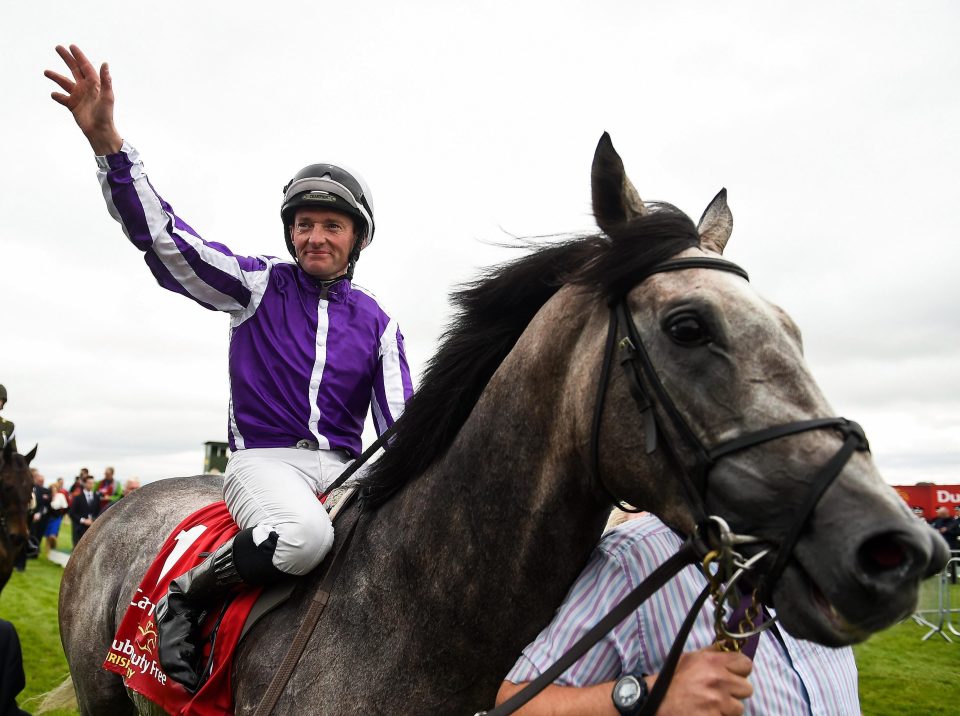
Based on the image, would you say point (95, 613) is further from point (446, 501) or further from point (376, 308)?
point (446, 501)

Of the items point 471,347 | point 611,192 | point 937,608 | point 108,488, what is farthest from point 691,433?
point 108,488

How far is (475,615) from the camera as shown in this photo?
238 cm

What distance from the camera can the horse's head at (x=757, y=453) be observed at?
1578 mm

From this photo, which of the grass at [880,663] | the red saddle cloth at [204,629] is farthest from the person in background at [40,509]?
the red saddle cloth at [204,629]

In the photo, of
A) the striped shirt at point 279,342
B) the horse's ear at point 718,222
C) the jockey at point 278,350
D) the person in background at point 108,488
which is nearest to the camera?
the horse's ear at point 718,222

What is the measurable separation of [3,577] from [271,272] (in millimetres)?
5569

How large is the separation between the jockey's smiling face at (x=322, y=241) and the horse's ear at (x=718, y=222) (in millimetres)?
1791

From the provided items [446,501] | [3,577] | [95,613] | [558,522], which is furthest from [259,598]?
[3,577]

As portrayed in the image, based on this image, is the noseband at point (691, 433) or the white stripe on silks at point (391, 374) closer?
the noseband at point (691, 433)

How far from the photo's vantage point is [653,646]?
6.72 feet

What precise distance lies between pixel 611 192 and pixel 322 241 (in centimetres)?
172

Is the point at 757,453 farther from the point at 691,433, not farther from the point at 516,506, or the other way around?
the point at 516,506

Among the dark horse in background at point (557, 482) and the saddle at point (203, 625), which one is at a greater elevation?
the dark horse in background at point (557, 482)

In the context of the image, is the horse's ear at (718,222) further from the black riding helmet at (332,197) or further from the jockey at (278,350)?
the black riding helmet at (332,197)
